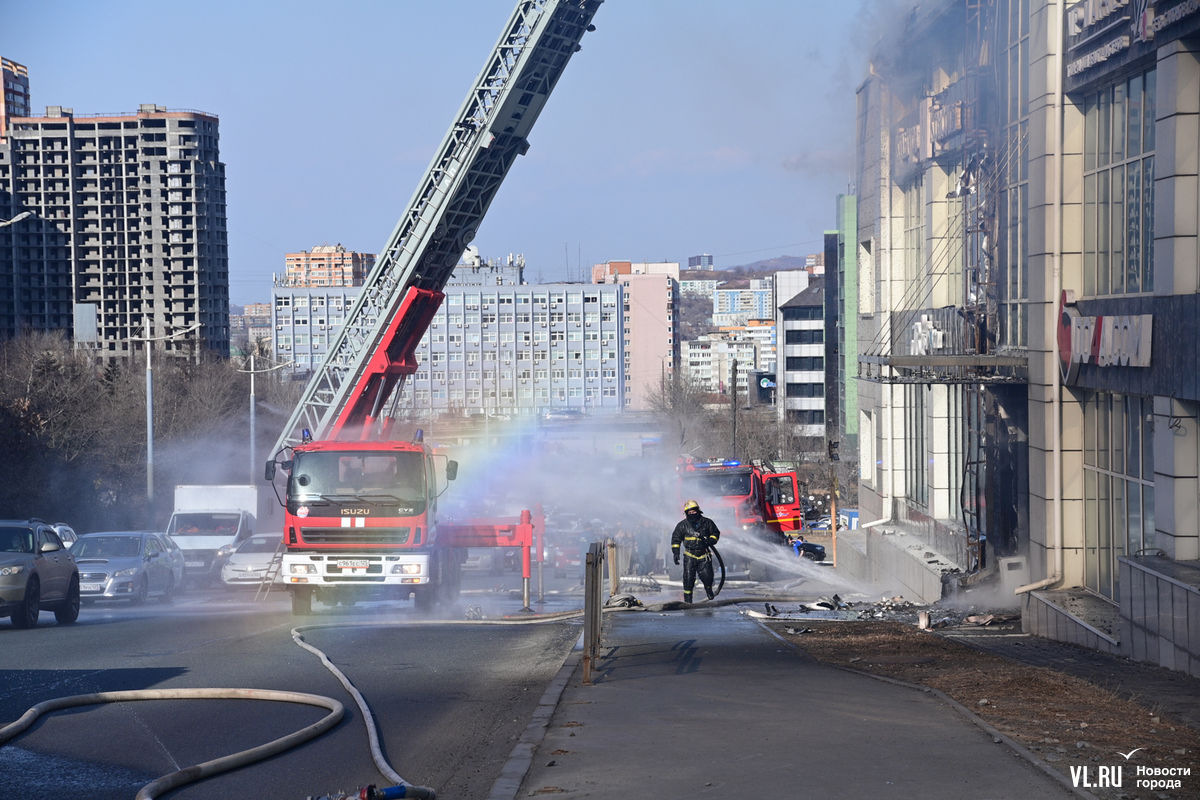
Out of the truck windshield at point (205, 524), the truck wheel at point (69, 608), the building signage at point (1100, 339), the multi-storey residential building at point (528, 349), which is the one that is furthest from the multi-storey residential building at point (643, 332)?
the building signage at point (1100, 339)

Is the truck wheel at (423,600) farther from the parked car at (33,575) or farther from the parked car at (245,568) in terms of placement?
the parked car at (245,568)

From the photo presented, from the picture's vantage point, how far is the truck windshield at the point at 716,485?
33.4 metres

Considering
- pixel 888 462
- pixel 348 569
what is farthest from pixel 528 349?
pixel 348 569

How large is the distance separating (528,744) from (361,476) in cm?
1116

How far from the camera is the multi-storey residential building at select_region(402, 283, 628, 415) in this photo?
16275 centimetres

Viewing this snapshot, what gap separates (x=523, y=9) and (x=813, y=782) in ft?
48.8

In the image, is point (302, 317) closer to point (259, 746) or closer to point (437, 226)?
point (437, 226)

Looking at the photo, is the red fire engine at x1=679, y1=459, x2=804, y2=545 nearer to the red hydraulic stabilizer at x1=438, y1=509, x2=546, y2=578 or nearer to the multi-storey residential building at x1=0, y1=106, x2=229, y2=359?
the red hydraulic stabilizer at x1=438, y1=509, x2=546, y2=578

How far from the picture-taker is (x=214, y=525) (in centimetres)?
3238

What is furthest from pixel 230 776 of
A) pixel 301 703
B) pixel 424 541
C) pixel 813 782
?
pixel 424 541

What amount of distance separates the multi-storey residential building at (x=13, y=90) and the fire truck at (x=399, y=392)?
118102 mm

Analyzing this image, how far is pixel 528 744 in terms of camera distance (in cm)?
815

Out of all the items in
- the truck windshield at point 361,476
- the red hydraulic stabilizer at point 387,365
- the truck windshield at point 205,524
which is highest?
the red hydraulic stabilizer at point 387,365

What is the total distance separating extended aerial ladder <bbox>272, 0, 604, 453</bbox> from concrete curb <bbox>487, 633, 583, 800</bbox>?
10694 millimetres
